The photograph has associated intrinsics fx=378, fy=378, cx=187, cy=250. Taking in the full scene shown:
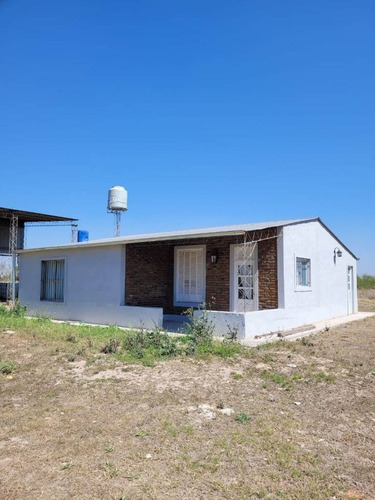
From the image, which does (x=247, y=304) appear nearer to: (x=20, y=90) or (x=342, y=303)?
(x=342, y=303)

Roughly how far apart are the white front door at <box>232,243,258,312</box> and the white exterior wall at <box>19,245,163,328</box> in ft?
8.29

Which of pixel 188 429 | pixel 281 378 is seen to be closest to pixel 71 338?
pixel 281 378

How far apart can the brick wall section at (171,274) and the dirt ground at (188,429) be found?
4399mm

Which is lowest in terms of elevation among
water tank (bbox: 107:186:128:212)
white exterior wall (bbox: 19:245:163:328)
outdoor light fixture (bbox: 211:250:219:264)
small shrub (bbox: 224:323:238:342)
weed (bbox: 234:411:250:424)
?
weed (bbox: 234:411:250:424)

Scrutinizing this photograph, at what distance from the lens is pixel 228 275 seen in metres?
12.1

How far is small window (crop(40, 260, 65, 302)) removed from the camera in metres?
15.3

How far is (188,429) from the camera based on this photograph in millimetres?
4227

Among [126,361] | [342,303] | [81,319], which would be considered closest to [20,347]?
[126,361]

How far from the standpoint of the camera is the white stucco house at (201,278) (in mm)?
11492

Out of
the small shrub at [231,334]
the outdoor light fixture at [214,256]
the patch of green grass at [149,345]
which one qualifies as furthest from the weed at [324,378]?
the outdoor light fixture at [214,256]

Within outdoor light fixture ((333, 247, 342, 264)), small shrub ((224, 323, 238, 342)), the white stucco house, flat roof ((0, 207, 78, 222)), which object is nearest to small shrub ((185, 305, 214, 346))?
small shrub ((224, 323, 238, 342))

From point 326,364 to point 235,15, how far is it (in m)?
7.80

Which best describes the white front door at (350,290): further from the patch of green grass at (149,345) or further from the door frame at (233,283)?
the patch of green grass at (149,345)

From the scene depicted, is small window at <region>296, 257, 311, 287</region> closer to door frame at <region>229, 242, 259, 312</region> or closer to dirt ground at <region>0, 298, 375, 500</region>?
door frame at <region>229, 242, 259, 312</region>
